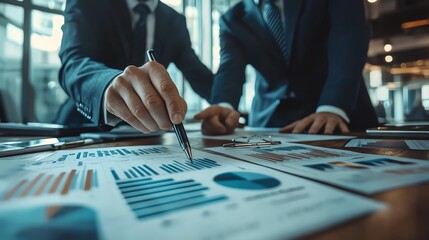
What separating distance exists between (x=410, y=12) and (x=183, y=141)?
3.36 m

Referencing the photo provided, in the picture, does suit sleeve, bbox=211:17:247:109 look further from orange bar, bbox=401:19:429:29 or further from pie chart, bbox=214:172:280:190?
orange bar, bbox=401:19:429:29

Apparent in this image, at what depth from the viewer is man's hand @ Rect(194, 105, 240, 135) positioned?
0.67 meters

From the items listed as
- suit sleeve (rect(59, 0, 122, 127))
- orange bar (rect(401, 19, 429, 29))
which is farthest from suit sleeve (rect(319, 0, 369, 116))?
orange bar (rect(401, 19, 429, 29))

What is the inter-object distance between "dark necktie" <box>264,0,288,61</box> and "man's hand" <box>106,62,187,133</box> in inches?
26.3

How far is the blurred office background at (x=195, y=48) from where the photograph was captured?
2.73 meters

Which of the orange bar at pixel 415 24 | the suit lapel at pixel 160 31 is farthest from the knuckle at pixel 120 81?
the orange bar at pixel 415 24

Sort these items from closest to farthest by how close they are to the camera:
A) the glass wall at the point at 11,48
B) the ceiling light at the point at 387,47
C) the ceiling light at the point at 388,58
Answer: the glass wall at the point at 11,48 < the ceiling light at the point at 387,47 < the ceiling light at the point at 388,58

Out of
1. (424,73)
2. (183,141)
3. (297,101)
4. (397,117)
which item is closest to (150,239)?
(183,141)

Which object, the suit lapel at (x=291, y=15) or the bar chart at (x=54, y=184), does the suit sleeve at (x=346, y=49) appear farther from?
the bar chart at (x=54, y=184)

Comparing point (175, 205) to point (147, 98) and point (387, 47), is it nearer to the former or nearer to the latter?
point (147, 98)

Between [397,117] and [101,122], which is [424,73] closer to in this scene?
[397,117]

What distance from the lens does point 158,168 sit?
0.25m

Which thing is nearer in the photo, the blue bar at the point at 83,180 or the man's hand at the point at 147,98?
the blue bar at the point at 83,180

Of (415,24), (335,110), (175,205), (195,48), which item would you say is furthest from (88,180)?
(415,24)
